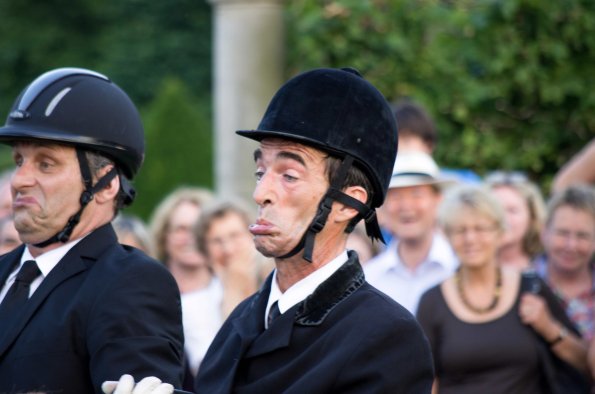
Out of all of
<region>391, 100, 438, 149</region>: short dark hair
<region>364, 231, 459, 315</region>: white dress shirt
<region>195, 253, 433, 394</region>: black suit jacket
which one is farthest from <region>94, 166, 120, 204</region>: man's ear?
<region>391, 100, 438, 149</region>: short dark hair

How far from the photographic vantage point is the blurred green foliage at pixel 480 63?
9.25 metres

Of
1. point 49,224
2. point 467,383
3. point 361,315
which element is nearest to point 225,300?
point 467,383

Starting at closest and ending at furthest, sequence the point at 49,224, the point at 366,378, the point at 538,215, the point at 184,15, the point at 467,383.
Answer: the point at 366,378 < the point at 49,224 < the point at 467,383 < the point at 538,215 < the point at 184,15

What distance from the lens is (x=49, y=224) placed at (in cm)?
408

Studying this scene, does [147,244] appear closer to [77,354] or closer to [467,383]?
[467,383]

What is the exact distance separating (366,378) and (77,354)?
3.14 ft

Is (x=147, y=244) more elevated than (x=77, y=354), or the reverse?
(x=77, y=354)

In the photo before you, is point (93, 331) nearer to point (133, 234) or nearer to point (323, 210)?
point (323, 210)

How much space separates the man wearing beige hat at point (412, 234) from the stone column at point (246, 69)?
130 inches

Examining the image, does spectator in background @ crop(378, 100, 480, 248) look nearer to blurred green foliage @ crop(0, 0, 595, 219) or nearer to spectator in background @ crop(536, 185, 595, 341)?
spectator in background @ crop(536, 185, 595, 341)

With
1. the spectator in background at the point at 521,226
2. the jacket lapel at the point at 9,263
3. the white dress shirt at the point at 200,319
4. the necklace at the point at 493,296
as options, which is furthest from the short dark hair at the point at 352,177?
the spectator in background at the point at 521,226

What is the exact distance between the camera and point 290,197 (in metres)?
3.72

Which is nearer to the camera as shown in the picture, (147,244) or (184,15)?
(147,244)

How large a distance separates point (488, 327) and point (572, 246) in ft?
3.49
